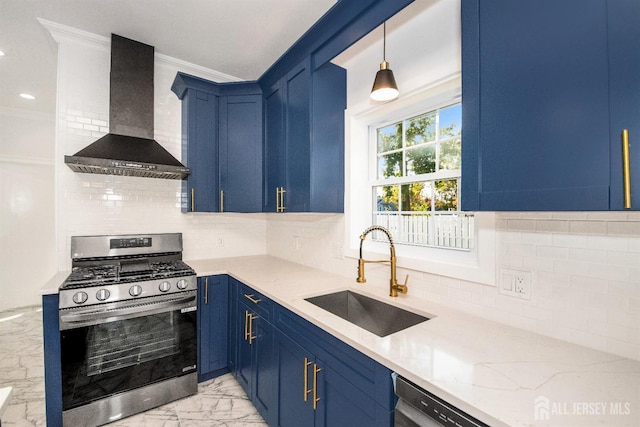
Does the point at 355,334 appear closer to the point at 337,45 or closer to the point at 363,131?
the point at 363,131

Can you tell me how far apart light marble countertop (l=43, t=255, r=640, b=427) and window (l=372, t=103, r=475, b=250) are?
513mm

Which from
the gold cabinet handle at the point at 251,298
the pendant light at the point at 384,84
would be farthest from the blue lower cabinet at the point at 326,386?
the pendant light at the point at 384,84

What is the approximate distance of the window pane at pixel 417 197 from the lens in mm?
1834

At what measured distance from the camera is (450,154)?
1.69 metres

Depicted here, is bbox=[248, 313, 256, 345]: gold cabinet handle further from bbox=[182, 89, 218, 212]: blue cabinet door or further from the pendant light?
the pendant light

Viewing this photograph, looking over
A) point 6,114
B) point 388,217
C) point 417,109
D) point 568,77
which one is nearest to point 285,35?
point 417,109

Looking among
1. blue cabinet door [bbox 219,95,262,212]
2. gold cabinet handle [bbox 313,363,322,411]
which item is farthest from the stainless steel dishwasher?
blue cabinet door [bbox 219,95,262,212]

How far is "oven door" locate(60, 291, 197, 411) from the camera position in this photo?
1.72m

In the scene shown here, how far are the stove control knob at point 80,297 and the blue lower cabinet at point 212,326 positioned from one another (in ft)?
2.29

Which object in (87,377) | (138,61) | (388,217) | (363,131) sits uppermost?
(138,61)

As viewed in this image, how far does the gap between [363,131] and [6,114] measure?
4.85 meters

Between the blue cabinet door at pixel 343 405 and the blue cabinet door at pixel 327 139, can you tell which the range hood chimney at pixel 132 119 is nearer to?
the blue cabinet door at pixel 327 139

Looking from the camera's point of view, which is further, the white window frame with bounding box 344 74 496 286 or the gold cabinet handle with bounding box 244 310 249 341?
the gold cabinet handle with bounding box 244 310 249 341

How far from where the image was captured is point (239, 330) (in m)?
2.18
